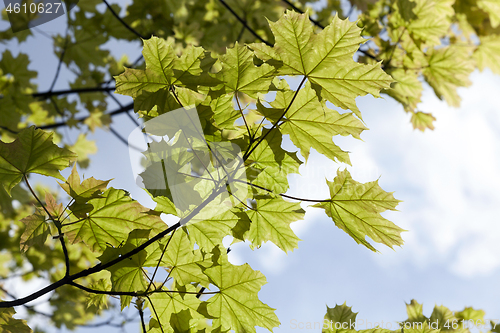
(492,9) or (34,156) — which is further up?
(492,9)

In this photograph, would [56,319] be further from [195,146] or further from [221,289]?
[195,146]

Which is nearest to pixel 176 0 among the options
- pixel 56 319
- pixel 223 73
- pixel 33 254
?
pixel 223 73

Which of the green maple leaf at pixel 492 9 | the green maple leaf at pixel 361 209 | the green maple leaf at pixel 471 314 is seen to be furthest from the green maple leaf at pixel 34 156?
the green maple leaf at pixel 492 9

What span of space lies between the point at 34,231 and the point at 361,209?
1.11 m

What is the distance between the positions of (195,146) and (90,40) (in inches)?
121

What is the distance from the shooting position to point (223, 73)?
3.04 feet

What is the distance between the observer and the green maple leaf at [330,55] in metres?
0.91

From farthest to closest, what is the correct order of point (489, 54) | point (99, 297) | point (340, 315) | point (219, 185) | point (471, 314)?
point (489, 54), point (471, 314), point (340, 315), point (99, 297), point (219, 185)

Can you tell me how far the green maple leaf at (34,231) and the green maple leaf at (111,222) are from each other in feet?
0.22

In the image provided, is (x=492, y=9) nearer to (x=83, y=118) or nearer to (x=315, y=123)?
(x=315, y=123)

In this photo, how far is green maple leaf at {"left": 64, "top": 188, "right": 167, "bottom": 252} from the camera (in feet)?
3.33

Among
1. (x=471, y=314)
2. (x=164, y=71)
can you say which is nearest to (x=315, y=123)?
(x=164, y=71)

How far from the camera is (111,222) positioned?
1.06m

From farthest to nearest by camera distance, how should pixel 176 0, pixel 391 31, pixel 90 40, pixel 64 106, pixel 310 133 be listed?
pixel 64 106 < pixel 90 40 < pixel 176 0 < pixel 391 31 < pixel 310 133
